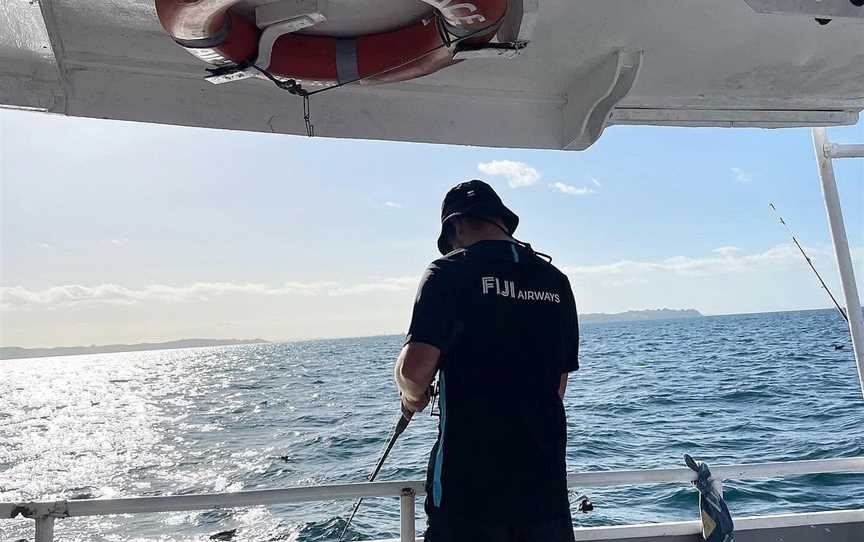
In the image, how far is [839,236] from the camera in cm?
277

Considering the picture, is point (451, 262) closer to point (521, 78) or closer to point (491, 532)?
point (491, 532)

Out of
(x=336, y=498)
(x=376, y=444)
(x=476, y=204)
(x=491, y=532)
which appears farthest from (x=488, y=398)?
(x=376, y=444)

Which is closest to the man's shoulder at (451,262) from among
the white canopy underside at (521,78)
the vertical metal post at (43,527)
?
the white canopy underside at (521,78)

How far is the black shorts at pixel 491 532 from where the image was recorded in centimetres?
138

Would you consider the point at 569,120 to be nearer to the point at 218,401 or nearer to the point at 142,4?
the point at 142,4

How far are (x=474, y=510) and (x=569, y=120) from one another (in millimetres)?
1776

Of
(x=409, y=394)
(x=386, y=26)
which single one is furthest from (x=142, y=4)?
(x=409, y=394)

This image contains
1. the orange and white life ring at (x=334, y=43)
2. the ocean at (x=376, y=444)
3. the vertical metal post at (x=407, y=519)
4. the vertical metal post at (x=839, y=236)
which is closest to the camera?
the orange and white life ring at (x=334, y=43)

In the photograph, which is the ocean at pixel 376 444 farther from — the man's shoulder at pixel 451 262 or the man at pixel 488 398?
the man's shoulder at pixel 451 262

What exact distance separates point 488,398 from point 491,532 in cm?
30

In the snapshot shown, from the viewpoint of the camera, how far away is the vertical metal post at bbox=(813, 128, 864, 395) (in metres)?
2.71

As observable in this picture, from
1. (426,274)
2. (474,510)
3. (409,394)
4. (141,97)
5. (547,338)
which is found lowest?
(474,510)

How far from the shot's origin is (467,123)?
8.52ft

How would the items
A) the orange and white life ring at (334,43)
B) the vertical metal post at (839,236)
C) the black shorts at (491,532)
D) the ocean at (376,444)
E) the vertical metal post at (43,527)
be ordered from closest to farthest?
1. the black shorts at (491,532)
2. the orange and white life ring at (334,43)
3. the vertical metal post at (43,527)
4. the vertical metal post at (839,236)
5. the ocean at (376,444)
